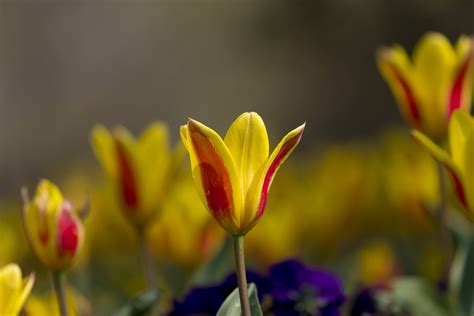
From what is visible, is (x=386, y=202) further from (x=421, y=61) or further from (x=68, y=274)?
(x=421, y=61)

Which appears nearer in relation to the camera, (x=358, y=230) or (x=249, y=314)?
(x=249, y=314)

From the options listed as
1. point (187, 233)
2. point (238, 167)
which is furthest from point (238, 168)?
point (187, 233)

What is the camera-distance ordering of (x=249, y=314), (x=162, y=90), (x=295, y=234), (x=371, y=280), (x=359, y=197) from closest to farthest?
(x=249, y=314) < (x=371, y=280) < (x=295, y=234) < (x=359, y=197) < (x=162, y=90)

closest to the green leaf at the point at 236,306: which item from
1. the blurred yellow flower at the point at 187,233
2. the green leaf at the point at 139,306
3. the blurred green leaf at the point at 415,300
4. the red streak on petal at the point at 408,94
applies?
the green leaf at the point at 139,306

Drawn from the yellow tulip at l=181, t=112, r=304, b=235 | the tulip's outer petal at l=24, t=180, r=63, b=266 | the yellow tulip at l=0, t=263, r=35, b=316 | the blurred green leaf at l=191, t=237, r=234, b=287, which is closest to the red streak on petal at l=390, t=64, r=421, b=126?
the blurred green leaf at l=191, t=237, r=234, b=287

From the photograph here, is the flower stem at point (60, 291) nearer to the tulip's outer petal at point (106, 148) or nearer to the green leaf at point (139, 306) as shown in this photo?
the green leaf at point (139, 306)

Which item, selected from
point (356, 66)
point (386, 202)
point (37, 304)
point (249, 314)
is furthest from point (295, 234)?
point (356, 66)
